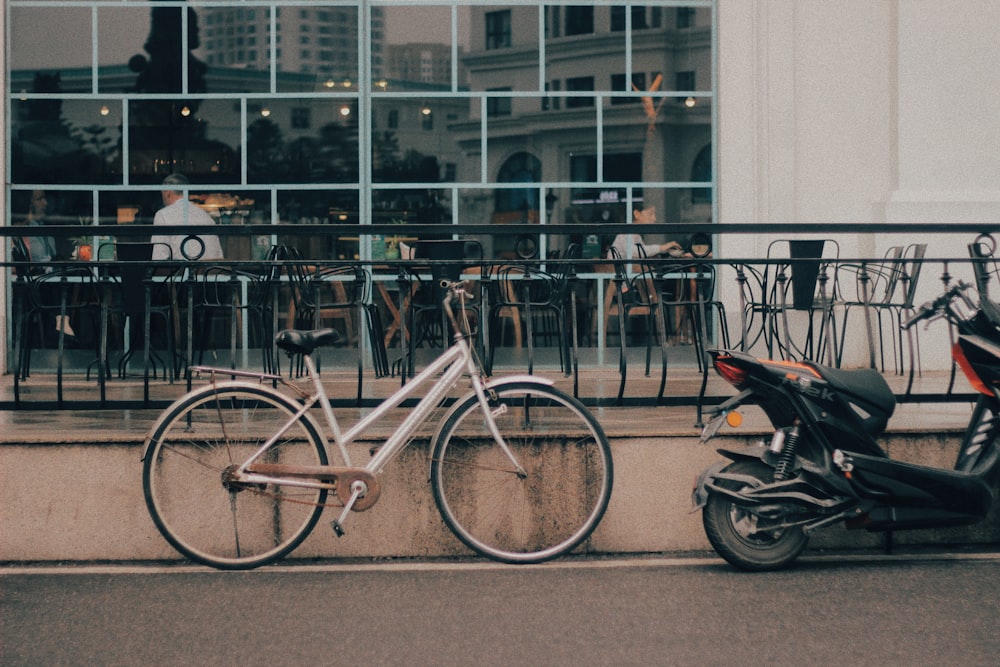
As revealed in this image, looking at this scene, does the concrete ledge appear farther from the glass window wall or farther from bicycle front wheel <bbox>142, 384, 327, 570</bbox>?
the glass window wall

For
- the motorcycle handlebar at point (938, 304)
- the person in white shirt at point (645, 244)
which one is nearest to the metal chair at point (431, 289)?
the person in white shirt at point (645, 244)

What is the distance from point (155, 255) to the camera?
1100cm

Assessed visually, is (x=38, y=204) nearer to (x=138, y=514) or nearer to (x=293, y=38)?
(x=293, y=38)

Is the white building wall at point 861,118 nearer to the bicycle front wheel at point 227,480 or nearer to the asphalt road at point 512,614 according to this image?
the asphalt road at point 512,614

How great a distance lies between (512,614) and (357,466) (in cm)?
111

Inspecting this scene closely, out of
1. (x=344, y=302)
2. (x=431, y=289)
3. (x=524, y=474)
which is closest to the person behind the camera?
(x=524, y=474)

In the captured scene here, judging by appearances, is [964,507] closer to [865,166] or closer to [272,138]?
[865,166]

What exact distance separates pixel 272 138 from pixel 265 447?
268 inches

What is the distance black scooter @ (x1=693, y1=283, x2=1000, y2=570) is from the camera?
5.53 m

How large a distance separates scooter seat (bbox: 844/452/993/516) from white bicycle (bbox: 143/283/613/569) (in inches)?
45.2

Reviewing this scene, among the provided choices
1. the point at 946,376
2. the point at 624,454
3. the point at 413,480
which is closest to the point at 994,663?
the point at 624,454

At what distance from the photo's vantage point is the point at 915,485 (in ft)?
18.3

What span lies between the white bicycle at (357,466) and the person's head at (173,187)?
6.19m

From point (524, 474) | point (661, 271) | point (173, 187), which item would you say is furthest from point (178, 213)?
point (524, 474)
